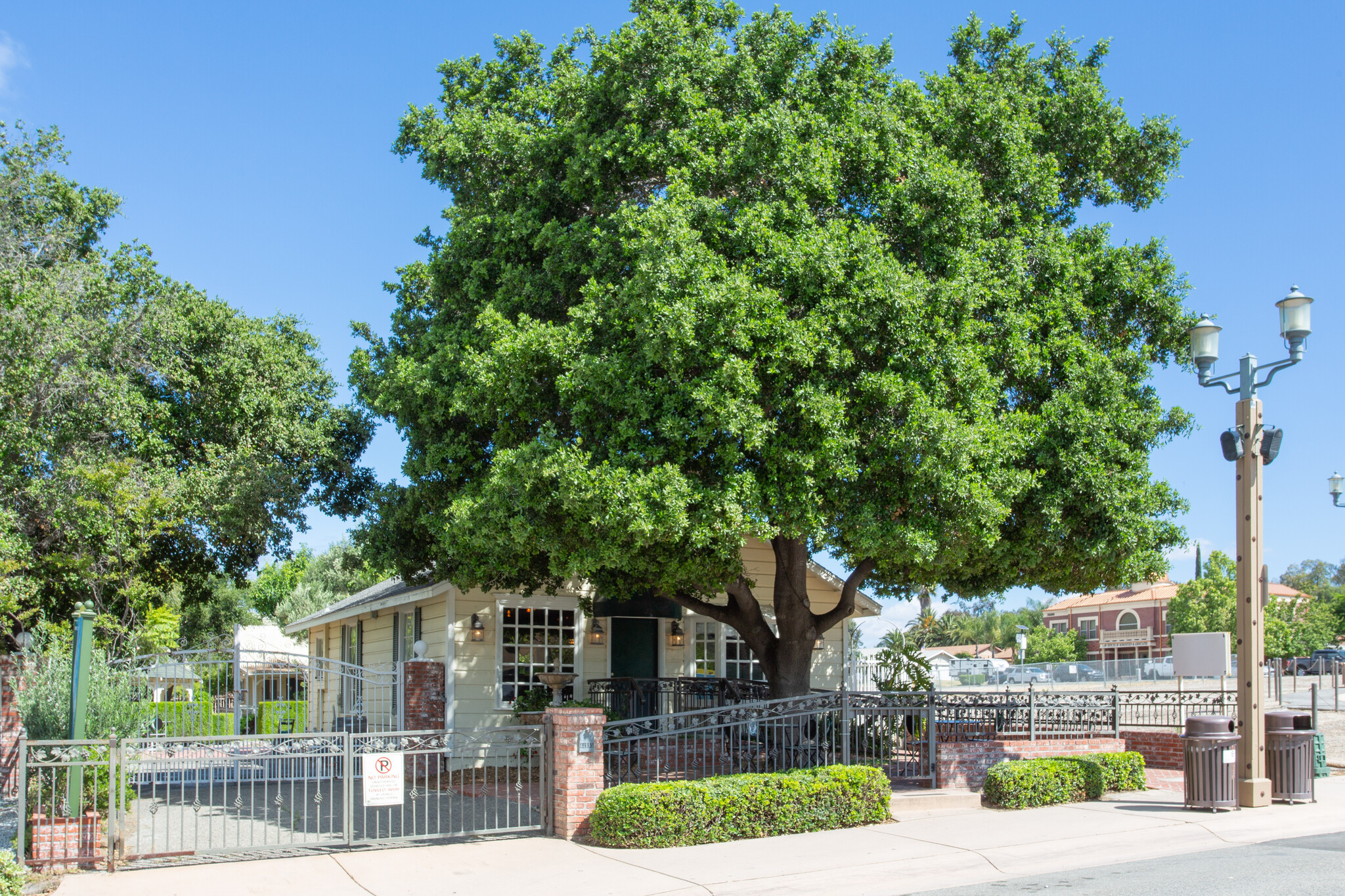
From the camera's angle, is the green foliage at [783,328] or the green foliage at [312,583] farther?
the green foliage at [312,583]

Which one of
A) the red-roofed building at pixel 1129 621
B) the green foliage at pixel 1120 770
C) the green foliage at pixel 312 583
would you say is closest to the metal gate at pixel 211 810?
the green foliage at pixel 1120 770

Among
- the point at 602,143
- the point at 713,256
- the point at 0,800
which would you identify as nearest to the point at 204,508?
the point at 0,800

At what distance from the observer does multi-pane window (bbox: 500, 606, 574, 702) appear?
17.4 m

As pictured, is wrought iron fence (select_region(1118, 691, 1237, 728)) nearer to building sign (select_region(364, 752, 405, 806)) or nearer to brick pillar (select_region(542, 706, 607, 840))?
brick pillar (select_region(542, 706, 607, 840))

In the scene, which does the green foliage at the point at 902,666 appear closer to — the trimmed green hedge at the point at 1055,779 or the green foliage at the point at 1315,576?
the trimmed green hedge at the point at 1055,779

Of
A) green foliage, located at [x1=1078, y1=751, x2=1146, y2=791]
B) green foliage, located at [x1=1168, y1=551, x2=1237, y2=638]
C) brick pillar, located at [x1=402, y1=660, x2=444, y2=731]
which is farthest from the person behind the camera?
green foliage, located at [x1=1168, y1=551, x2=1237, y2=638]

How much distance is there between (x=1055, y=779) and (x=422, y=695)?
30.4 feet

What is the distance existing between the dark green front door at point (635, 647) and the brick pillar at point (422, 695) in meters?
3.17

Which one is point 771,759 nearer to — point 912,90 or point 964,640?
point 912,90

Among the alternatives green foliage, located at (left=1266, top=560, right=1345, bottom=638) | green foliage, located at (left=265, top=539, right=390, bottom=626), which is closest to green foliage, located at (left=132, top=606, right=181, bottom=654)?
green foliage, located at (left=265, top=539, right=390, bottom=626)

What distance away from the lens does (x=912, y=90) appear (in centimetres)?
1363

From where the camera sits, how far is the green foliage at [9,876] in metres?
7.00

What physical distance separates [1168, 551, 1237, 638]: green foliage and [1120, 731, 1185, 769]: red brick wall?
35585mm

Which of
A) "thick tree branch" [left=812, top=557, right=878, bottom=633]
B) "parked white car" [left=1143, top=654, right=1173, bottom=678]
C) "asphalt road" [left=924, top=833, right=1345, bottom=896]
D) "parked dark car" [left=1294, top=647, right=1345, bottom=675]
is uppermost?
"thick tree branch" [left=812, top=557, right=878, bottom=633]
